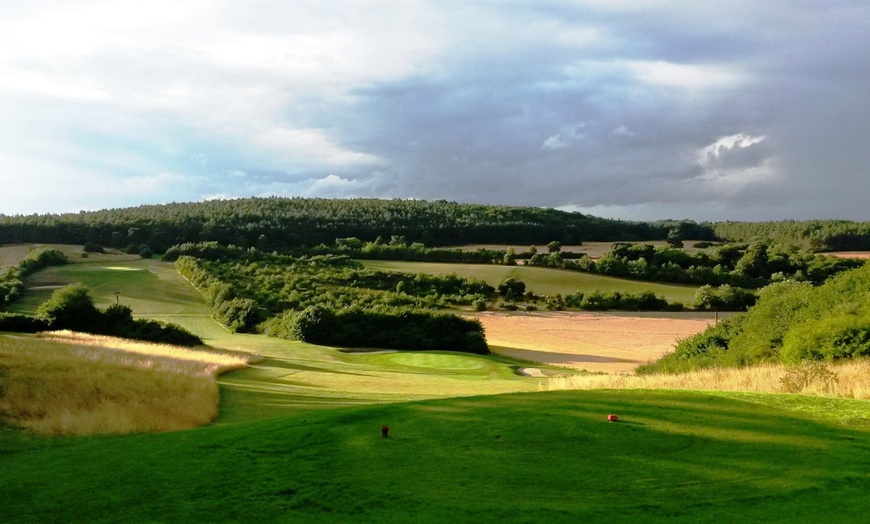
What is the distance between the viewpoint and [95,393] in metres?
18.0

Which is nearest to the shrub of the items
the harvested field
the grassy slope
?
A: the grassy slope

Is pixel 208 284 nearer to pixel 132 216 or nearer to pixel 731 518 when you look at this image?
pixel 132 216

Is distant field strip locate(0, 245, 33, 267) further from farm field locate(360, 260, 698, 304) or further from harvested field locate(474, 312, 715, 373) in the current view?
harvested field locate(474, 312, 715, 373)

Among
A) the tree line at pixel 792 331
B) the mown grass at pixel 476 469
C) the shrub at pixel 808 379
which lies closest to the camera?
the mown grass at pixel 476 469

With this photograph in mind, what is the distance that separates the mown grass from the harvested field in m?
29.5

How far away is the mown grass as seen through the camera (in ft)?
24.6

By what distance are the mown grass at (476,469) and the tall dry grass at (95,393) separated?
268 centimetres

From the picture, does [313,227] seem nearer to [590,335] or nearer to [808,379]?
[590,335]

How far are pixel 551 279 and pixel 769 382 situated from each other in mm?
58634

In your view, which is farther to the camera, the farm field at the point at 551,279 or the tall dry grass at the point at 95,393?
the farm field at the point at 551,279

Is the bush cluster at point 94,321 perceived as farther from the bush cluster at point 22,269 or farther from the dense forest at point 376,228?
the dense forest at point 376,228

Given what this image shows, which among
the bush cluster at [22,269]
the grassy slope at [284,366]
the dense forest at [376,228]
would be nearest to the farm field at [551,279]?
the grassy slope at [284,366]

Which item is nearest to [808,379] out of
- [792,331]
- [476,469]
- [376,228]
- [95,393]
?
[792,331]

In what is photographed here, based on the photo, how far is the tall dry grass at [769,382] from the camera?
50.4 feet
